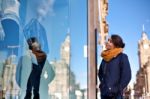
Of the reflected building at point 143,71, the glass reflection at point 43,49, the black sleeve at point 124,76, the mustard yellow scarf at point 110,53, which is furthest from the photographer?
the reflected building at point 143,71

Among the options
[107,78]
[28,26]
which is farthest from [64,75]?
[28,26]

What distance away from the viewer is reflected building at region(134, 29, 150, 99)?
10.2 feet

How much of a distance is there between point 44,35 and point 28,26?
186 mm

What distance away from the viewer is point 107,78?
9.34 feet

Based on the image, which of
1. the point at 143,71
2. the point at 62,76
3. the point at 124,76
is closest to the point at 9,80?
the point at 62,76

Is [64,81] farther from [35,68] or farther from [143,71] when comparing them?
[143,71]

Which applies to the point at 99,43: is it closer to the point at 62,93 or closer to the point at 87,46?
the point at 87,46

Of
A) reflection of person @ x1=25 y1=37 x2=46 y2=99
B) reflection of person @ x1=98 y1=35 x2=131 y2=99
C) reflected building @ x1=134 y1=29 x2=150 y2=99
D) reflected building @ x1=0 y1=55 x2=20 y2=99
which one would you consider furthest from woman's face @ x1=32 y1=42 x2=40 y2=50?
reflected building @ x1=134 y1=29 x2=150 y2=99

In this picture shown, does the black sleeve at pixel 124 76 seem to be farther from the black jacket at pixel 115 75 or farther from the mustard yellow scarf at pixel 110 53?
the mustard yellow scarf at pixel 110 53

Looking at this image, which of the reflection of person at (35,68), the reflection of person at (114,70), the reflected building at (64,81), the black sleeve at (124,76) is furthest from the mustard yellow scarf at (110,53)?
the reflection of person at (35,68)

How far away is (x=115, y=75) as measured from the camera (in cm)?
282

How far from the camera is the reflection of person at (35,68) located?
10.0 ft

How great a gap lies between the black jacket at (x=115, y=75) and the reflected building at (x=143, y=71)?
351mm

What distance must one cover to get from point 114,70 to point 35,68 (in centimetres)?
77
